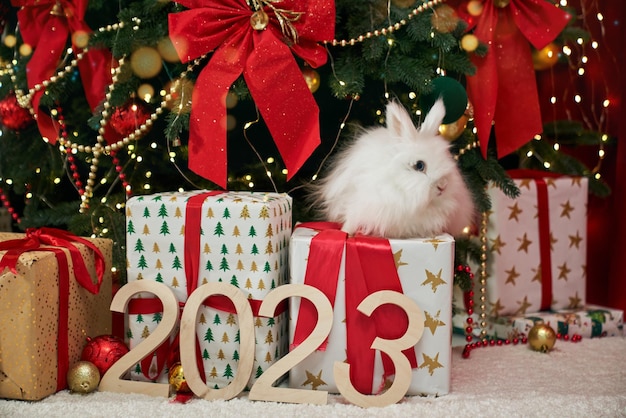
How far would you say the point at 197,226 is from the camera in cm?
129

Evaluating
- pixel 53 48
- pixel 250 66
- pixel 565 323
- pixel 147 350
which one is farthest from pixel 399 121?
pixel 53 48

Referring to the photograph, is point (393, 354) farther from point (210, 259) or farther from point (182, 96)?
point (182, 96)

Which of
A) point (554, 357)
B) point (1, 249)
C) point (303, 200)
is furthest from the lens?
point (303, 200)

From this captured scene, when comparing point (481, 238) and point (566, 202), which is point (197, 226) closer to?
point (481, 238)

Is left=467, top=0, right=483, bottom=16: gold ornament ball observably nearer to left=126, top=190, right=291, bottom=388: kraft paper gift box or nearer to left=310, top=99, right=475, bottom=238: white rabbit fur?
left=310, top=99, right=475, bottom=238: white rabbit fur

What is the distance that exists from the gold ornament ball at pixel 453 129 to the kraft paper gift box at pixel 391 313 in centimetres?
36

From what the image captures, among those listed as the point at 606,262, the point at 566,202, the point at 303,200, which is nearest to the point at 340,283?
the point at 303,200

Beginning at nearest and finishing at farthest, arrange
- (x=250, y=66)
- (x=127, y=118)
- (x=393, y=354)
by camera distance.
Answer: (x=393, y=354) < (x=250, y=66) < (x=127, y=118)

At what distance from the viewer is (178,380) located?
1.26m

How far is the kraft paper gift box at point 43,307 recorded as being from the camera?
121 centimetres

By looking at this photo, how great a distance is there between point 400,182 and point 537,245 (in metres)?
0.62

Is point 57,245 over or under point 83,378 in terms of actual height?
over

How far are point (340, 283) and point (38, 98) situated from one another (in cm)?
95

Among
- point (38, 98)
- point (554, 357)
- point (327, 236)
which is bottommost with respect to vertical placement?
point (554, 357)
